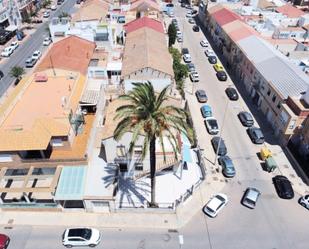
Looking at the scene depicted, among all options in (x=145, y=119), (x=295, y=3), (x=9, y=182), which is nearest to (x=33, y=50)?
(x=9, y=182)

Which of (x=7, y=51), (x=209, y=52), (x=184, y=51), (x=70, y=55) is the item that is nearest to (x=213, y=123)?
(x=70, y=55)

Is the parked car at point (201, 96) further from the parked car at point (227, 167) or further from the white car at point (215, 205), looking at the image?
the white car at point (215, 205)

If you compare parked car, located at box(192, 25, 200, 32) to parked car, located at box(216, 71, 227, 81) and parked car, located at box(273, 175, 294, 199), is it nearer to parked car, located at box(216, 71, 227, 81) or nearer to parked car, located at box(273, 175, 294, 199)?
parked car, located at box(216, 71, 227, 81)

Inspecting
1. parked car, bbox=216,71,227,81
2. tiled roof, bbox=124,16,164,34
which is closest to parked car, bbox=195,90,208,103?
parked car, bbox=216,71,227,81

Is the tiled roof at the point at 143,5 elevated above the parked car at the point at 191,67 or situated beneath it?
elevated above

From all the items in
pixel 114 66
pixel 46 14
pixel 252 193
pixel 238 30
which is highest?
pixel 238 30

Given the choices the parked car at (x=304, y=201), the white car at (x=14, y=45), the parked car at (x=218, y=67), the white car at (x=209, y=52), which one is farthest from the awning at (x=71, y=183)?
the white car at (x=14, y=45)

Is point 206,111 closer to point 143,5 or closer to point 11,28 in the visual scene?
point 143,5
